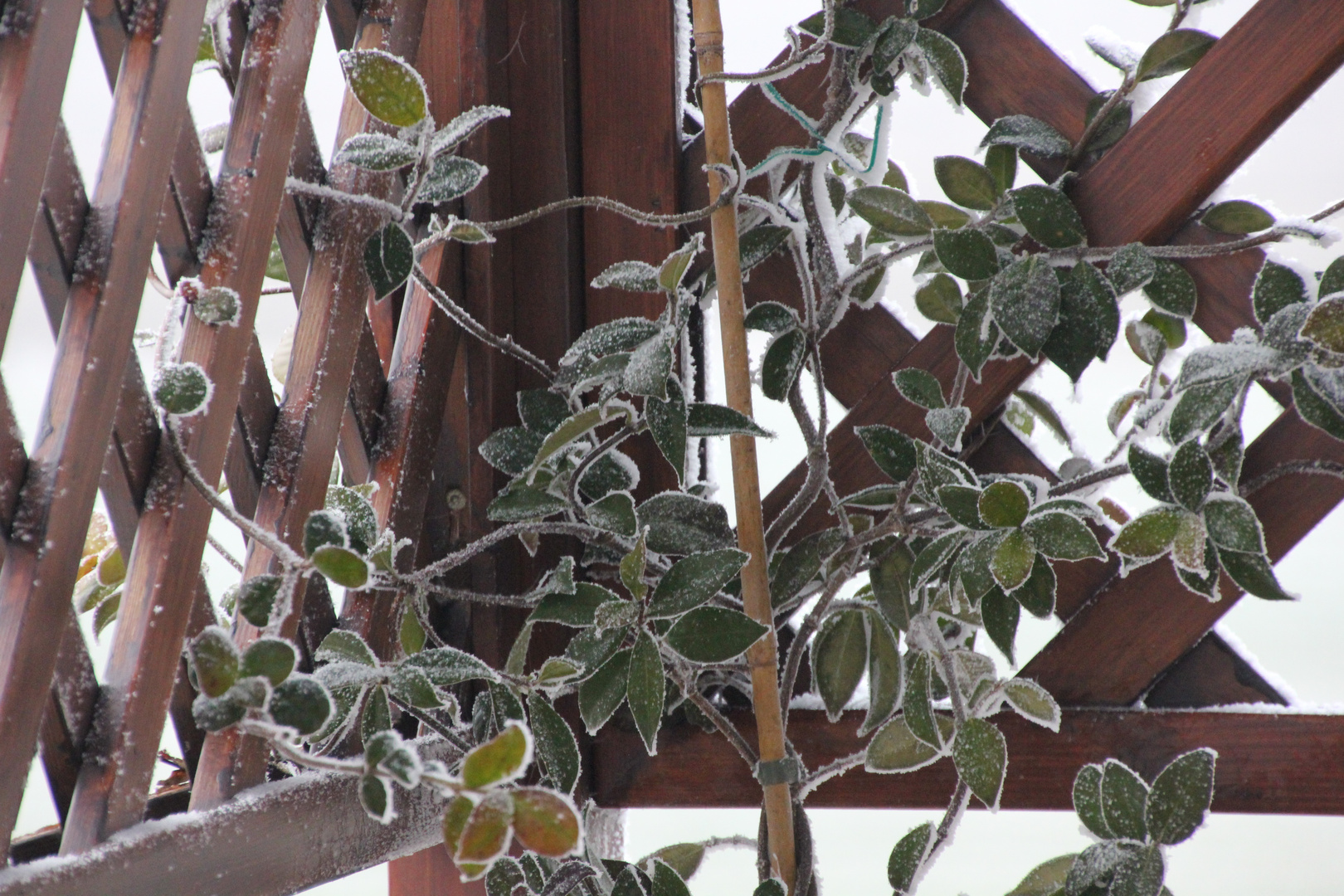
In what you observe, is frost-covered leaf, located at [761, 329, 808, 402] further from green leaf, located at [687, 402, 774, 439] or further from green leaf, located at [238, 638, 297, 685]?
green leaf, located at [238, 638, 297, 685]

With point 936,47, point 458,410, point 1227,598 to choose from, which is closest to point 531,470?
point 458,410

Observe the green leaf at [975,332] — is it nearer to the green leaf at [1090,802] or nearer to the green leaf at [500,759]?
the green leaf at [1090,802]

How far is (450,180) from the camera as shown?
2.38 feet

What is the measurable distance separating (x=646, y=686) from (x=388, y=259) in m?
0.35

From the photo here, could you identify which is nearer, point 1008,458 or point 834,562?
point 834,562

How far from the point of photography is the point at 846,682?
0.89 meters

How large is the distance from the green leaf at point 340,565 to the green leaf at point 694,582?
0.22m

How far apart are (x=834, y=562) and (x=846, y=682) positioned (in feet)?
0.38

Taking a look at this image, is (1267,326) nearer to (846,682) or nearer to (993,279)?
(993,279)

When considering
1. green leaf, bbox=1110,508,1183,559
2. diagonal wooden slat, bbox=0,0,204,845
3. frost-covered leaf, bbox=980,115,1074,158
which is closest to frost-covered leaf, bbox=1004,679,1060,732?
green leaf, bbox=1110,508,1183,559

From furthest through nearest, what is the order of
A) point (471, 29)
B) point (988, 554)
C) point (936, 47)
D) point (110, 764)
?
point (471, 29) → point (936, 47) → point (988, 554) → point (110, 764)

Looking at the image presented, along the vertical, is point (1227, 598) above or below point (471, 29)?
below

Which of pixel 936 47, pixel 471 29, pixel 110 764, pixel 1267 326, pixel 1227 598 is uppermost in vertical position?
pixel 471 29

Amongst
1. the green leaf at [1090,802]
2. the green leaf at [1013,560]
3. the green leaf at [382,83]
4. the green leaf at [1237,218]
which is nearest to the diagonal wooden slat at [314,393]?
the green leaf at [382,83]
